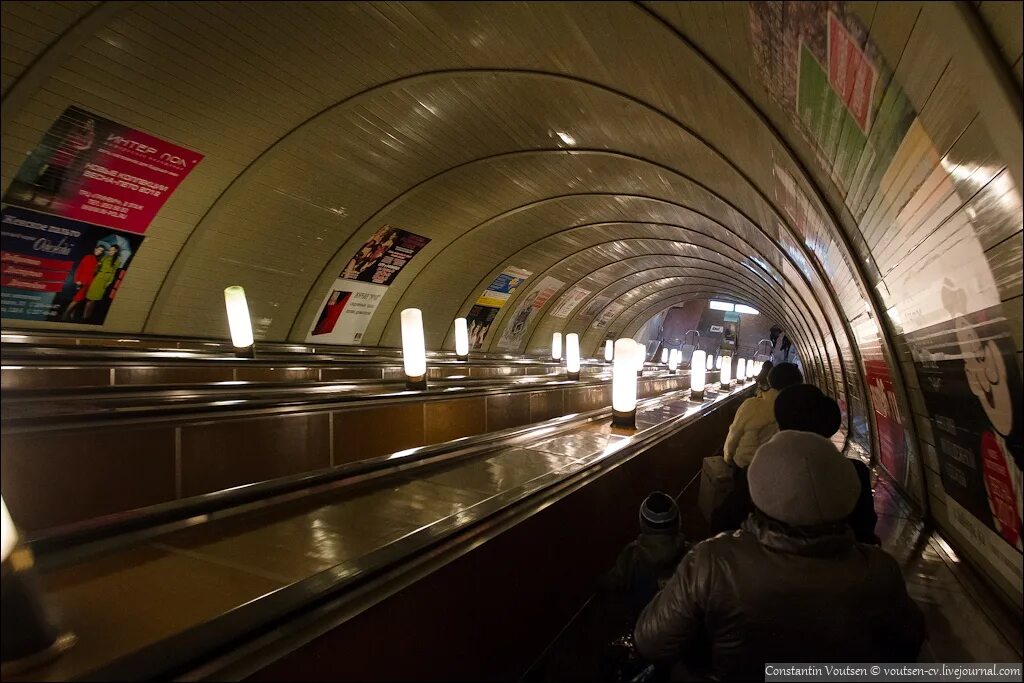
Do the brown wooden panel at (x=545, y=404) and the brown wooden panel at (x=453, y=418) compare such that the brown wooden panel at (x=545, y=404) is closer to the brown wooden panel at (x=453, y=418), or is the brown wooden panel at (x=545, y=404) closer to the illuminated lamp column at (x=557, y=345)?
the brown wooden panel at (x=453, y=418)

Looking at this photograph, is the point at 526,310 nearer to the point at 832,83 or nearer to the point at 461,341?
the point at 461,341

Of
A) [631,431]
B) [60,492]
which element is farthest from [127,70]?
[631,431]

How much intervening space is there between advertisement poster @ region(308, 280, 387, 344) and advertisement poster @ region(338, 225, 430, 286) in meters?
0.24

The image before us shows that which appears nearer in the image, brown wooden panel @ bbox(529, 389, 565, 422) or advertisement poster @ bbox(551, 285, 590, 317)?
brown wooden panel @ bbox(529, 389, 565, 422)

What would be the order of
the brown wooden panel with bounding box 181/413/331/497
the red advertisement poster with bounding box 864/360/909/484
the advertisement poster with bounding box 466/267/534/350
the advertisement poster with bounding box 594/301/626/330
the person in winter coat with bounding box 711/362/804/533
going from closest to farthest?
the brown wooden panel with bounding box 181/413/331/497 → the person in winter coat with bounding box 711/362/804/533 → the red advertisement poster with bounding box 864/360/909/484 → the advertisement poster with bounding box 466/267/534/350 → the advertisement poster with bounding box 594/301/626/330

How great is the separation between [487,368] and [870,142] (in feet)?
31.1

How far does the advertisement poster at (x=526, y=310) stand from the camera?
757 inches

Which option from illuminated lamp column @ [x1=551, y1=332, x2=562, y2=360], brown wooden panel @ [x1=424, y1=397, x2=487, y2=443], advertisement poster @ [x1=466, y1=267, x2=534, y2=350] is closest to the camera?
brown wooden panel @ [x1=424, y1=397, x2=487, y2=443]

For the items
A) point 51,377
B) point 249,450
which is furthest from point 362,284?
point 249,450

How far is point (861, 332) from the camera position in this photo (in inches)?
223

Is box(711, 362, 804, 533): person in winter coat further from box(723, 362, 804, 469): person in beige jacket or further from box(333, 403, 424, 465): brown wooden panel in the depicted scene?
box(333, 403, 424, 465): brown wooden panel

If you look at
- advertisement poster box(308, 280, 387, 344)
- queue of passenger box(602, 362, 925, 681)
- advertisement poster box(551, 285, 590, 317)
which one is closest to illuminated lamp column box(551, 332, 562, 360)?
advertisement poster box(308, 280, 387, 344)

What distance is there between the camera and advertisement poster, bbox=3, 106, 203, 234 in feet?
22.0

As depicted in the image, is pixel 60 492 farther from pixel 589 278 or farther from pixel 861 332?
pixel 589 278
